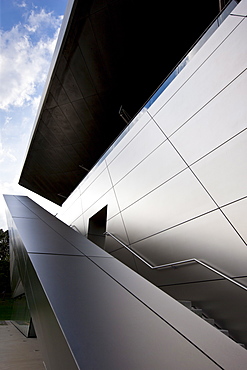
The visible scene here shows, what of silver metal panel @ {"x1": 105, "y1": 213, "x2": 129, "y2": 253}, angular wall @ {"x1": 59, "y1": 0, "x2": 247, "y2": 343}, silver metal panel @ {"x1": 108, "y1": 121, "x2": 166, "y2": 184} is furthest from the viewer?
silver metal panel @ {"x1": 105, "y1": 213, "x2": 129, "y2": 253}

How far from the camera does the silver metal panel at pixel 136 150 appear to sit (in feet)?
24.4

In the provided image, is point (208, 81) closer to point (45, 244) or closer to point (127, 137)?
point (127, 137)

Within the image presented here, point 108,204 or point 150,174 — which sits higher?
point 150,174

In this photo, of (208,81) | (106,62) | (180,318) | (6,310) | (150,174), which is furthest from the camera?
(6,310)

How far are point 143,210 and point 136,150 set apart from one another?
209 centimetres

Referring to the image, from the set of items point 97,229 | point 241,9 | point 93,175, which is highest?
point 241,9

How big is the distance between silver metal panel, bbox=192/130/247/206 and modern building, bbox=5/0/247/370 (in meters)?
0.02

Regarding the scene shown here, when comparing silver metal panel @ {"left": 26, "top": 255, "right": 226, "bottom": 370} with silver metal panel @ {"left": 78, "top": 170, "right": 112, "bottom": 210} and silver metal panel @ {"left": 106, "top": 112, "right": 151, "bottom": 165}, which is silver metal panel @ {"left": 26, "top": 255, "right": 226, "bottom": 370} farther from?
silver metal panel @ {"left": 78, "top": 170, "right": 112, "bottom": 210}

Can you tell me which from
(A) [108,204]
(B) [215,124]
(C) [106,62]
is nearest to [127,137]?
(A) [108,204]

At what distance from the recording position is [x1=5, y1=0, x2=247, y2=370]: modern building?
1748 millimetres

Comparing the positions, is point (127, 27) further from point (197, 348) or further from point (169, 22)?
point (197, 348)

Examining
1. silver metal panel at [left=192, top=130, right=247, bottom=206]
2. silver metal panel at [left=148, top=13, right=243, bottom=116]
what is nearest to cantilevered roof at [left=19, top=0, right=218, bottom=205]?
silver metal panel at [left=148, top=13, right=243, bottom=116]

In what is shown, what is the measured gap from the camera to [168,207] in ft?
21.2

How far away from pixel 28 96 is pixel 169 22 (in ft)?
35.0
